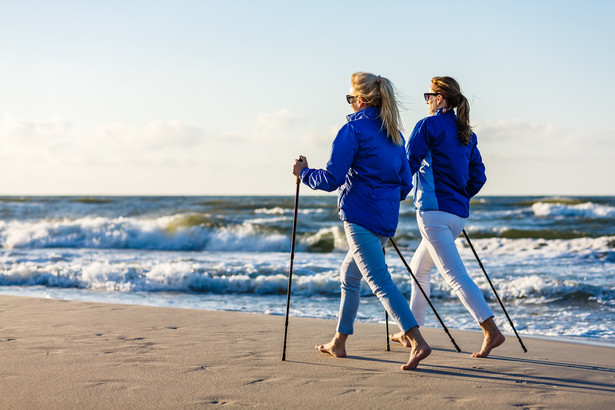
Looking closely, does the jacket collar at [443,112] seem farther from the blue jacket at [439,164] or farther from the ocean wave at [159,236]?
the ocean wave at [159,236]

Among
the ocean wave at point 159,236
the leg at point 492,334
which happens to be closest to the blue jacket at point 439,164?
the leg at point 492,334

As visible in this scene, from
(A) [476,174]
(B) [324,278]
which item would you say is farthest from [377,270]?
(B) [324,278]

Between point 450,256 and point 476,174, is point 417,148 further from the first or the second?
point 450,256

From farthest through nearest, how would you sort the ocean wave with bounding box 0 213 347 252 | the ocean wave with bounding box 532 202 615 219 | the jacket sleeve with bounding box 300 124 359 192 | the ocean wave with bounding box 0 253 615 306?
1. the ocean wave with bounding box 532 202 615 219
2. the ocean wave with bounding box 0 213 347 252
3. the ocean wave with bounding box 0 253 615 306
4. the jacket sleeve with bounding box 300 124 359 192

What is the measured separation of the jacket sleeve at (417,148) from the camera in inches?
153

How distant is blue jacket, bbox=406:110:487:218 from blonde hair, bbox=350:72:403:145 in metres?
0.34

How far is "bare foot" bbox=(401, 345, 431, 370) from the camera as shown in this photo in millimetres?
3539

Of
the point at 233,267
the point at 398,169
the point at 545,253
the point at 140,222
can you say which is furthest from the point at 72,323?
the point at 140,222

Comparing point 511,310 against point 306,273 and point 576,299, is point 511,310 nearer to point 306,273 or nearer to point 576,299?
point 576,299

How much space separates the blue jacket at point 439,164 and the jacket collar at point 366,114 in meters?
0.45

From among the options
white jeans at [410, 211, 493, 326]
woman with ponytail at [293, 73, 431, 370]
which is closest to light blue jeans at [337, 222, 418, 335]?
woman with ponytail at [293, 73, 431, 370]

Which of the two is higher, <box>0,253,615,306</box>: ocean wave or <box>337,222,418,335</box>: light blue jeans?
<box>337,222,418,335</box>: light blue jeans

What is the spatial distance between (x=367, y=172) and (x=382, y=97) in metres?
0.47

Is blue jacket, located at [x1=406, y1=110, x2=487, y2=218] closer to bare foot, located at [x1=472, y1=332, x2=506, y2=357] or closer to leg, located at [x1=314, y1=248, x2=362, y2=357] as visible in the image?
leg, located at [x1=314, y1=248, x2=362, y2=357]
